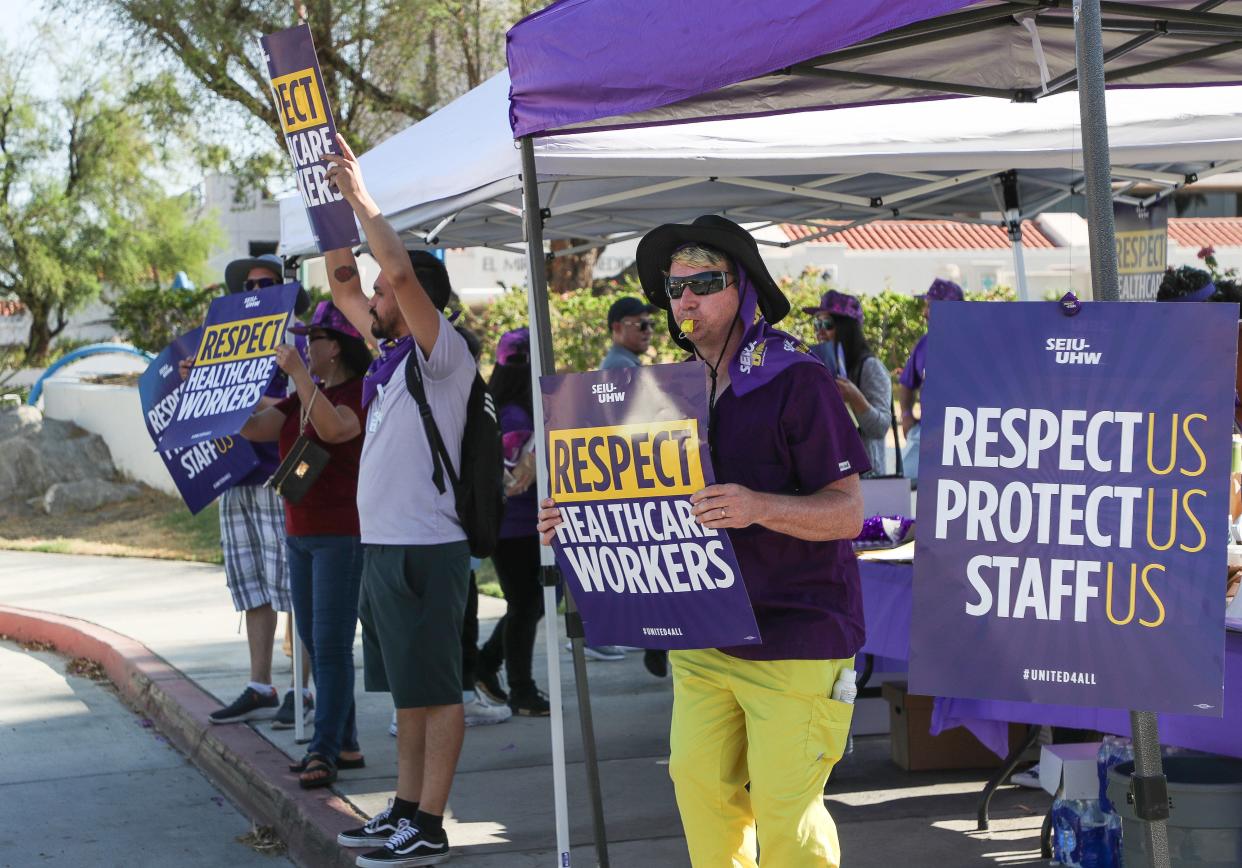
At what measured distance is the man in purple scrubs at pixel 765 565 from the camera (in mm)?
3389

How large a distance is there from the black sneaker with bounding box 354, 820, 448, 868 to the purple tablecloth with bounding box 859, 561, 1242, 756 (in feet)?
5.54

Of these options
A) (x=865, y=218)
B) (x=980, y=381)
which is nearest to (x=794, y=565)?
(x=980, y=381)

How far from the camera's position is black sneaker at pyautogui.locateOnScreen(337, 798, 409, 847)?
17.4 ft

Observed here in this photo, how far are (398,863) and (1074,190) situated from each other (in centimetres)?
538

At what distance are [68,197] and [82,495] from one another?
1665cm

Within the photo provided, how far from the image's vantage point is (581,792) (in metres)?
6.34

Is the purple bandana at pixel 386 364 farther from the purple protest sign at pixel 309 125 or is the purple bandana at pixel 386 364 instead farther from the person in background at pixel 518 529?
the person in background at pixel 518 529

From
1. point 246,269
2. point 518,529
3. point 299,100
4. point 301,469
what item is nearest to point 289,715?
point 518,529

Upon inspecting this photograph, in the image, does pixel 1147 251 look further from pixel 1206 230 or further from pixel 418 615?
pixel 1206 230

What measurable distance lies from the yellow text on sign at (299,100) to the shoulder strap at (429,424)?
30.8 inches

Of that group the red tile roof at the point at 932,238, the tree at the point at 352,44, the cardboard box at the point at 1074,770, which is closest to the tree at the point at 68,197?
the tree at the point at 352,44

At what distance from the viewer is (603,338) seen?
16.5 metres

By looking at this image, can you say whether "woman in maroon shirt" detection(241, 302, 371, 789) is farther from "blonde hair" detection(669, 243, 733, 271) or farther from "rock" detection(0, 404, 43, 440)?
"rock" detection(0, 404, 43, 440)

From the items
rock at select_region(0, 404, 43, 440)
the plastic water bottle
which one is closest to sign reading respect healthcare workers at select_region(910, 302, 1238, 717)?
the plastic water bottle
